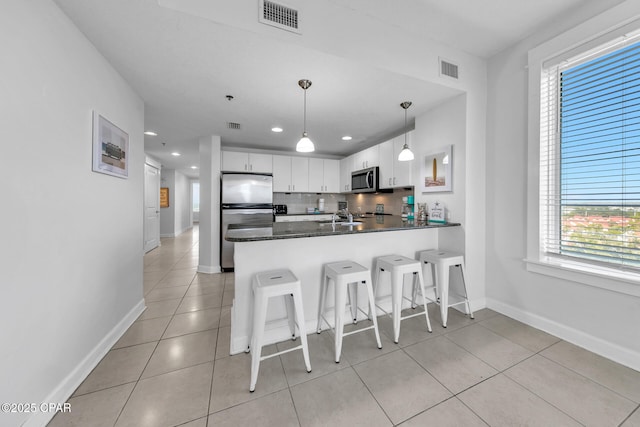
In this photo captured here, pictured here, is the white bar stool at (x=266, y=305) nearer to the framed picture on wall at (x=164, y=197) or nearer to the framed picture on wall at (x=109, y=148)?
the framed picture on wall at (x=109, y=148)

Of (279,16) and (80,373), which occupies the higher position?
(279,16)

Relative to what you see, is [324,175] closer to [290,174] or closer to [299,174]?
[299,174]

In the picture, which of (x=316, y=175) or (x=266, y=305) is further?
(x=316, y=175)

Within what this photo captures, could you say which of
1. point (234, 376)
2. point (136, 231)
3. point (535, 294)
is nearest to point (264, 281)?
point (234, 376)

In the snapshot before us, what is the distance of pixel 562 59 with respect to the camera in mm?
1904

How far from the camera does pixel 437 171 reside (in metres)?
2.73

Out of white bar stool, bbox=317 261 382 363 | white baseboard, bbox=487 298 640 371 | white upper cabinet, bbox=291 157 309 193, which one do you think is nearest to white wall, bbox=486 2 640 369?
white baseboard, bbox=487 298 640 371

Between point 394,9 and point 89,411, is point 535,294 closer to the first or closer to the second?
point 394,9

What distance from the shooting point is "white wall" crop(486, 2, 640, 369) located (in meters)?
1.69

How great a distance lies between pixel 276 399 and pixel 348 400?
1.42 feet

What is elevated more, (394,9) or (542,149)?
(394,9)

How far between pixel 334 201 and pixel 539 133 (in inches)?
162

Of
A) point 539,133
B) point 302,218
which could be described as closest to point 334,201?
point 302,218

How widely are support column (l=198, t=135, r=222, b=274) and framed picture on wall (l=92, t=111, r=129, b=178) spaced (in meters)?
1.78
